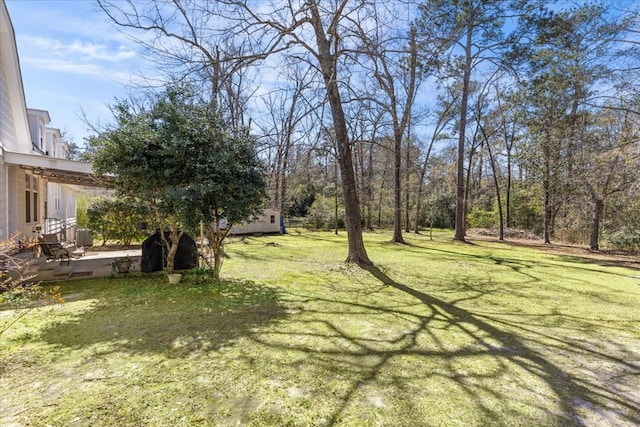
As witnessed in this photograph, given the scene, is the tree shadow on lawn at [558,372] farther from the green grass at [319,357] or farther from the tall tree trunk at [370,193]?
the tall tree trunk at [370,193]

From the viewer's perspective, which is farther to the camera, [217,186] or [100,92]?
[100,92]

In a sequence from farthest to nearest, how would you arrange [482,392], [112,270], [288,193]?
1. [288,193]
2. [112,270]
3. [482,392]

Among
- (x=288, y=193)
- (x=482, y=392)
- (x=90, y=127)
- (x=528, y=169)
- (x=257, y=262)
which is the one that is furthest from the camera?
(x=288, y=193)

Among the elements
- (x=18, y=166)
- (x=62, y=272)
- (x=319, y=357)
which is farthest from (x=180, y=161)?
(x=18, y=166)

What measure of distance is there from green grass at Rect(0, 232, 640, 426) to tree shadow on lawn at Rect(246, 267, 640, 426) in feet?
0.05

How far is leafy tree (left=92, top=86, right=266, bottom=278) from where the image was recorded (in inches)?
215

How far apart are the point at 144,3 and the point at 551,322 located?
8.84m

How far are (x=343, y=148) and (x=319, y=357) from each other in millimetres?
5847

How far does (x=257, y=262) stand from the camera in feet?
29.9

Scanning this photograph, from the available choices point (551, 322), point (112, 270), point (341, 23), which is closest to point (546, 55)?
point (341, 23)

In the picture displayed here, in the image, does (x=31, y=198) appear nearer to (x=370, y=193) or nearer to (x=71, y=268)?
(x=71, y=268)

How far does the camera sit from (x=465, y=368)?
314 centimetres

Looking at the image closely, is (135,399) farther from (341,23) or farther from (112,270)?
(341,23)

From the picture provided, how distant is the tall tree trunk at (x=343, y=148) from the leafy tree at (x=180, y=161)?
9.72ft
